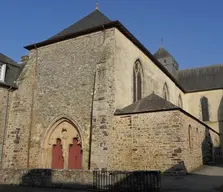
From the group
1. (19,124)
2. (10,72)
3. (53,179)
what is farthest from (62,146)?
(10,72)

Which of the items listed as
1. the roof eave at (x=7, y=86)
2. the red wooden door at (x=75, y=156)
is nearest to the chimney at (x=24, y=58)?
the roof eave at (x=7, y=86)

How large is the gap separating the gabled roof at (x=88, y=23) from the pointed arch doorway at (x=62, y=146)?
5.14 m

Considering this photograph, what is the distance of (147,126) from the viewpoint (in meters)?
11.9

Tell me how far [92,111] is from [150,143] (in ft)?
9.89

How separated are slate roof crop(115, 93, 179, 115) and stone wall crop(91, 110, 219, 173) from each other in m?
0.20

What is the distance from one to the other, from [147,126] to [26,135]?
263 inches

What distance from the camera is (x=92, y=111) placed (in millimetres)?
12180

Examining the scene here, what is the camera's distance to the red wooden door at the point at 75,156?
13.0 metres

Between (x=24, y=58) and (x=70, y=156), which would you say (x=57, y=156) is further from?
(x=24, y=58)

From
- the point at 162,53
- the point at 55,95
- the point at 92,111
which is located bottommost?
the point at 92,111

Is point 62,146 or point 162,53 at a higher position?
point 162,53

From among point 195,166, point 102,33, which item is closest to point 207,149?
point 195,166

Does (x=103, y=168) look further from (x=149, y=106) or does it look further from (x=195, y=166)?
(x=195, y=166)

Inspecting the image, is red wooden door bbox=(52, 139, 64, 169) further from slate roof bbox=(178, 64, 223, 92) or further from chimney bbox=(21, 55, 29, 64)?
slate roof bbox=(178, 64, 223, 92)
